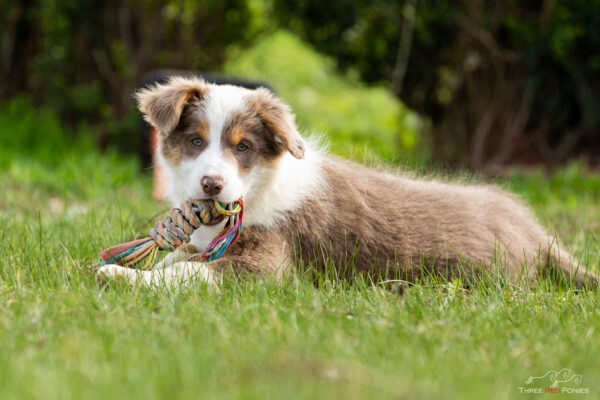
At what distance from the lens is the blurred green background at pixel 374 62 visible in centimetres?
893

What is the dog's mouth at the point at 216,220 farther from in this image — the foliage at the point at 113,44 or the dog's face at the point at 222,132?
the foliage at the point at 113,44

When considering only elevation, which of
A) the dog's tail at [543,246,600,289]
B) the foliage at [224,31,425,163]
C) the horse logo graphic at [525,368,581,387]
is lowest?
the foliage at [224,31,425,163]

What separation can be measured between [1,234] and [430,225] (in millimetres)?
2677

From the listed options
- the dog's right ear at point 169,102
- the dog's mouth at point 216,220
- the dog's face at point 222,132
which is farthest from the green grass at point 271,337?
the dog's right ear at point 169,102

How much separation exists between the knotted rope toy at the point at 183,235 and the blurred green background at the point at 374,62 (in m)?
4.54

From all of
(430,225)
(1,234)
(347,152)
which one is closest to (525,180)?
(347,152)

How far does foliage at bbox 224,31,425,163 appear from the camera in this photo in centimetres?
1010

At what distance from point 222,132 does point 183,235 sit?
597mm

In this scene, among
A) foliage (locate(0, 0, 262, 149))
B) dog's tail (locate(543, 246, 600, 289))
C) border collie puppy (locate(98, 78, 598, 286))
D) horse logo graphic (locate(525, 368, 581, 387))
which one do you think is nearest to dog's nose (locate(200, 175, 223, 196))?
border collie puppy (locate(98, 78, 598, 286))

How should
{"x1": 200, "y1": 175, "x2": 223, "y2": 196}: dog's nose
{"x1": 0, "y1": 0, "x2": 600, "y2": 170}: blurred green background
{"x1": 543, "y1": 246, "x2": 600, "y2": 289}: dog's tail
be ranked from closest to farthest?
1. {"x1": 200, "y1": 175, "x2": 223, "y2": 196}: dog's nose
2. {"x1": 543, "y1": 246, "x2": 600, "y2": 289}: dog's tail
3. {"x1": 0, "y1": 0, "x2": 600, "y2": 170}: blurred green background

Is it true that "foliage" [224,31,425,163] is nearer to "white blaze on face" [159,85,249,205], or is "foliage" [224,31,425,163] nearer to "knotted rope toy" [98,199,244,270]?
"white blaze on face" [159,85,249,205]

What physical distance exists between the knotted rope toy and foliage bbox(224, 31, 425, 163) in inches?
188

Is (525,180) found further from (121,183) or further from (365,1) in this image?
(121,183)

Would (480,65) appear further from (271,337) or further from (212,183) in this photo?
(271,337)
